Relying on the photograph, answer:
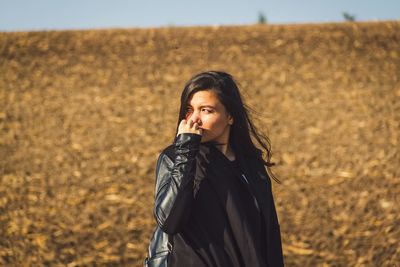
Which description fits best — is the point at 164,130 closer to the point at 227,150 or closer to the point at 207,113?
the point at 227,150

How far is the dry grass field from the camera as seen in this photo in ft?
17.7

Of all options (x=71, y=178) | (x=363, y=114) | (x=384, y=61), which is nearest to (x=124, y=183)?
(x=71, y=178)

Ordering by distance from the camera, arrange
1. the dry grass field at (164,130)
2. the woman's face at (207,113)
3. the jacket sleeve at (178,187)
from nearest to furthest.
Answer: the jacket sleeve at (178,187) → the woman's face at (207,113) → the dry grass field at (164,130)

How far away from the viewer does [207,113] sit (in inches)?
75.7

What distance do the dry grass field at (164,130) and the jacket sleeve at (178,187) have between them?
3604 millimetres

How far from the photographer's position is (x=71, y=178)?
6.40 m

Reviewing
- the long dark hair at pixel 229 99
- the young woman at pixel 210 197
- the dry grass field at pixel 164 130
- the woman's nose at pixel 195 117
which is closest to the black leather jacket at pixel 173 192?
the young woman at pixel 210 197

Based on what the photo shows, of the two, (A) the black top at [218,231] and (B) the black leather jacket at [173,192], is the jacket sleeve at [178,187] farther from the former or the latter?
(A) the black top at [218,231]

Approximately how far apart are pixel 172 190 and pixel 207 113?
409mm

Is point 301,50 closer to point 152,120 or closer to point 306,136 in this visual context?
point 306,136

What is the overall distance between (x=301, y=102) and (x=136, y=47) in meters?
3.21

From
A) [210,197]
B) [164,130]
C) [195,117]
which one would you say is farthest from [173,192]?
[164,130]

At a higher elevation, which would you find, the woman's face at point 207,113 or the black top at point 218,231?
the woman's face at point 207,113

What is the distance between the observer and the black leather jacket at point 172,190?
5.51 feet
